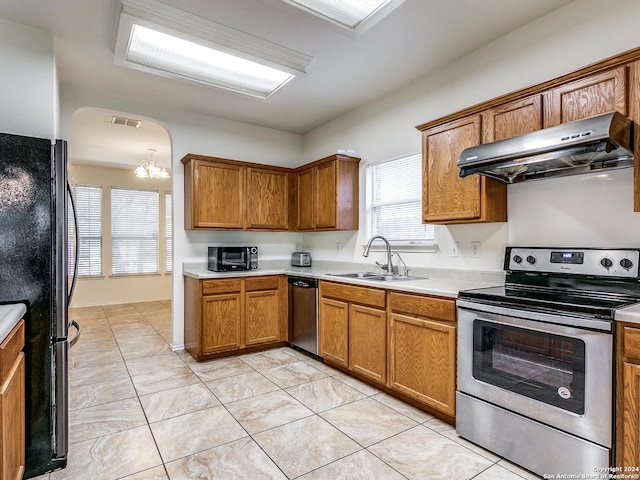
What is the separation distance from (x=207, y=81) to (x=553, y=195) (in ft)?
9.36

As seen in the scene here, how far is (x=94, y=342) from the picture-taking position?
4449 millimetres

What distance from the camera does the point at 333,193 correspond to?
4023 millimetres

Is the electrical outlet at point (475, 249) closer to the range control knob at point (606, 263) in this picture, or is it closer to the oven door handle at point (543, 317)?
the oven door handle at point (543, 317)

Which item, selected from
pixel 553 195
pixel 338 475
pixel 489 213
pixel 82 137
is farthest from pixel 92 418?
pixel 82 137

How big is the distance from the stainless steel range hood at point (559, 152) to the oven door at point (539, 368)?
2.84 ft

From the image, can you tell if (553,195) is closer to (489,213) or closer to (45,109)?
(489,213)

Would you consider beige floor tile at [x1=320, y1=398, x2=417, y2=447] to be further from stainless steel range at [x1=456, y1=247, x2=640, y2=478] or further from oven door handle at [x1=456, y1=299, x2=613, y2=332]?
oven door handle at [x1=456, y1=299, x2=613, y2=332]

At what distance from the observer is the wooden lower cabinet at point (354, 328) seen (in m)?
2.88

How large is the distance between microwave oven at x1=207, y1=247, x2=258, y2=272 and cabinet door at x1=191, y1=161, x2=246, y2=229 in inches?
11.0

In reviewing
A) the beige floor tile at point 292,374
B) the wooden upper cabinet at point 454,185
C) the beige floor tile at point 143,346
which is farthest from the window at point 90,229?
the wooden upper cabinet at point 454,185

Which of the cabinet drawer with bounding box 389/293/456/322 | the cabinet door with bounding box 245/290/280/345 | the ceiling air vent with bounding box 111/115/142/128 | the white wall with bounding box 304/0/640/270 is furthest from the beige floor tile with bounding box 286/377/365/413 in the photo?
the ceiling air vent with bounding box 111/115/142/128

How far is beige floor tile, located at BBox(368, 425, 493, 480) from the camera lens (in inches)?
75.1

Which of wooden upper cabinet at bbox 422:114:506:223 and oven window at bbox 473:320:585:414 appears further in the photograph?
wooden upper cabinet at bbox 422:114:506:223

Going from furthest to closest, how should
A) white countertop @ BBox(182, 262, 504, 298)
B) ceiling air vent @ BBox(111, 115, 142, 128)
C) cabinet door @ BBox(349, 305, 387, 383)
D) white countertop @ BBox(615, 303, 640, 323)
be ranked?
ceiling air vent @ BBox(111, 115, 142, 128) < cabinet door @ BBox(349, 305, 387, 383) < white countertop @ BBox(182, 262, 504, 298) < white countertop @ BBox(615, 303, 640, 323)
